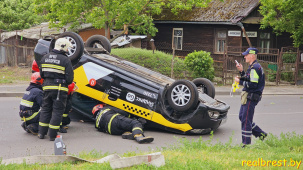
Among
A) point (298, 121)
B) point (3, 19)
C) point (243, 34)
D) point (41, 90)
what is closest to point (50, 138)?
point (41, 90)

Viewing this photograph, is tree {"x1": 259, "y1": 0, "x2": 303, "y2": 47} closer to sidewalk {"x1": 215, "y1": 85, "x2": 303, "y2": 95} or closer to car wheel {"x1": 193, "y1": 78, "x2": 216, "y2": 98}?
sidewalk {"x1": 215, "y1": 85, "x2": 303, "y2": 95}

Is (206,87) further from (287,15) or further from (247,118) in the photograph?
(287,15)

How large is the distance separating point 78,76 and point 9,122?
1.91 meters

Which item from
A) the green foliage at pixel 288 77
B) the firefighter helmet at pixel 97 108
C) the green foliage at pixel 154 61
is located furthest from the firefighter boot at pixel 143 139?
the green foliage at pixel 288 77

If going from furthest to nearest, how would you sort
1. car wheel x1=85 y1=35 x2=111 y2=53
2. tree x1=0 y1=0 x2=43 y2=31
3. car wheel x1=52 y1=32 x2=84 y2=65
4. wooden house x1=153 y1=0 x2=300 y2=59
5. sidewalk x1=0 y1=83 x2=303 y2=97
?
tree x1=0 y1=0 x2=43 y2=31, wooden house x1=153 y1=0 x2=300 y2=59, sidewalk x1=0 y1=83 x2=303 y2=97, car wheel x1=85 y1=35 x2=111 y2=53, car wheel x1=52 y1=32 x2=84 y2=65

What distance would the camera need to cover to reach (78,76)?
9.37 m

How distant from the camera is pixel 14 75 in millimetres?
20359

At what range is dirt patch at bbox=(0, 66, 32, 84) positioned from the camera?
18.3m

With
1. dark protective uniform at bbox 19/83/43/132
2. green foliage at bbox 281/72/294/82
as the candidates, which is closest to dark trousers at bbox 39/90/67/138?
dark protective uniform at bbox 19/83/43/132

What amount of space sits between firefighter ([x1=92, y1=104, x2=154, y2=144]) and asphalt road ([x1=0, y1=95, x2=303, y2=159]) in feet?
0.41

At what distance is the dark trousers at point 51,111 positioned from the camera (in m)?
8.12

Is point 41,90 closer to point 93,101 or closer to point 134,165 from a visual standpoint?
point 93,101

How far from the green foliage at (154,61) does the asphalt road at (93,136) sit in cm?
733

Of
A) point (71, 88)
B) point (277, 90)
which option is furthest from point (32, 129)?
point (277, 90)
